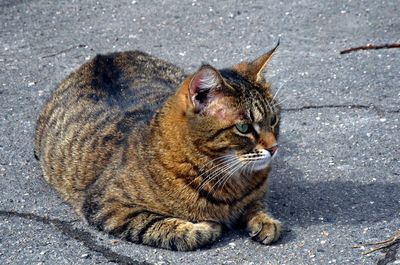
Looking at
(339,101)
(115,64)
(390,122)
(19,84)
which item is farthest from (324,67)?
(19,84)

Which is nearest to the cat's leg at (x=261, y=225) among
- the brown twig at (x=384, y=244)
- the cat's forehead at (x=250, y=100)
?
the brown twig at (x=384, y=244)

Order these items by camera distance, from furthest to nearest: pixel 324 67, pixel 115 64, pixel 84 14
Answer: pixel 84 14, pixel 324 67, pixel 115 64

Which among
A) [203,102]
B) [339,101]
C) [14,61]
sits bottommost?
[14,61]

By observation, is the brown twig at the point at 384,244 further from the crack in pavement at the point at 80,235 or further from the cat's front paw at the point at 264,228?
the crack in pavement at the point at 80,235

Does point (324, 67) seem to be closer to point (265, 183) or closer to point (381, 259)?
point (265, 183)

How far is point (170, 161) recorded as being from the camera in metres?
4.50

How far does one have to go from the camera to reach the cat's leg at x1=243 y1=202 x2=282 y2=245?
443 centimetres

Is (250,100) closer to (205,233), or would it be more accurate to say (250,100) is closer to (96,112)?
(205,233)

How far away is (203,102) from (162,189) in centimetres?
53

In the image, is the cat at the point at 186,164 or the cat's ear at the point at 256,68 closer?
the cat at the point at 186,164

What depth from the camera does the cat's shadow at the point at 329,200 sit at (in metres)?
4.69

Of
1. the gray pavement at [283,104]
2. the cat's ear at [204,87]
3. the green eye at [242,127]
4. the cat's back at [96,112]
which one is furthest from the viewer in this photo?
the cat's back at [96,112]

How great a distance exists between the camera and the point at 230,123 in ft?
14.2

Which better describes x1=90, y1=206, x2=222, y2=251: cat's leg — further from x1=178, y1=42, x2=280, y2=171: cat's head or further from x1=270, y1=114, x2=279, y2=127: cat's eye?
x1=270, y1=114, x2=279, y2=127: cat's eye
